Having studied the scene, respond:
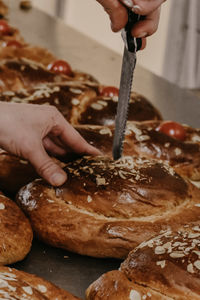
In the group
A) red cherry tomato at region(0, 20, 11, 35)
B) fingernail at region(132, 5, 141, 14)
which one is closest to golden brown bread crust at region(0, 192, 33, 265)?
fingernail at region(132, 5, 141, 14)

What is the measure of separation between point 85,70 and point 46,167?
6.49 feet

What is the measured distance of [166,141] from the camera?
2.08 meters

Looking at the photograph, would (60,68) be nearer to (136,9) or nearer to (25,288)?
(136,9)

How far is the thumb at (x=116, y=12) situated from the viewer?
1434mm

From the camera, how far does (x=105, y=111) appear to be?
226 cm

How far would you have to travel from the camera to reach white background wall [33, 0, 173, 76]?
653 centimetres

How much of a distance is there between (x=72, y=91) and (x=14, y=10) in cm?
304

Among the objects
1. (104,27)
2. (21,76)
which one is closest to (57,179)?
(21,76)

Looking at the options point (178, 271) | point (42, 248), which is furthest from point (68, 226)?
point (178, 271)

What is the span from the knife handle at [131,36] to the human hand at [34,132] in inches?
13.0

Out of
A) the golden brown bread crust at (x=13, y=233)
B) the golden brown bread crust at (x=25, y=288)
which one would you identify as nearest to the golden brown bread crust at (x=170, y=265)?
the golden brown bread crust at (x=25, y=288)

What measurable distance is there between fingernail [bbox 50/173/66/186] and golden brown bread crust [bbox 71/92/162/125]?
58 cm

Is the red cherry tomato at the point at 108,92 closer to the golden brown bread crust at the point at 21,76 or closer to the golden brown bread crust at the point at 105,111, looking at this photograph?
the golden brown bread crust at the point at 105,111

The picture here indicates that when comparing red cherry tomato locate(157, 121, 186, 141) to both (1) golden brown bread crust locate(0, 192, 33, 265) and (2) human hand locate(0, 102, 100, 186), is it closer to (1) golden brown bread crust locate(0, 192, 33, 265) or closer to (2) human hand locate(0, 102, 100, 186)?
(2) human hand locate(0, 102, 100, 186)
